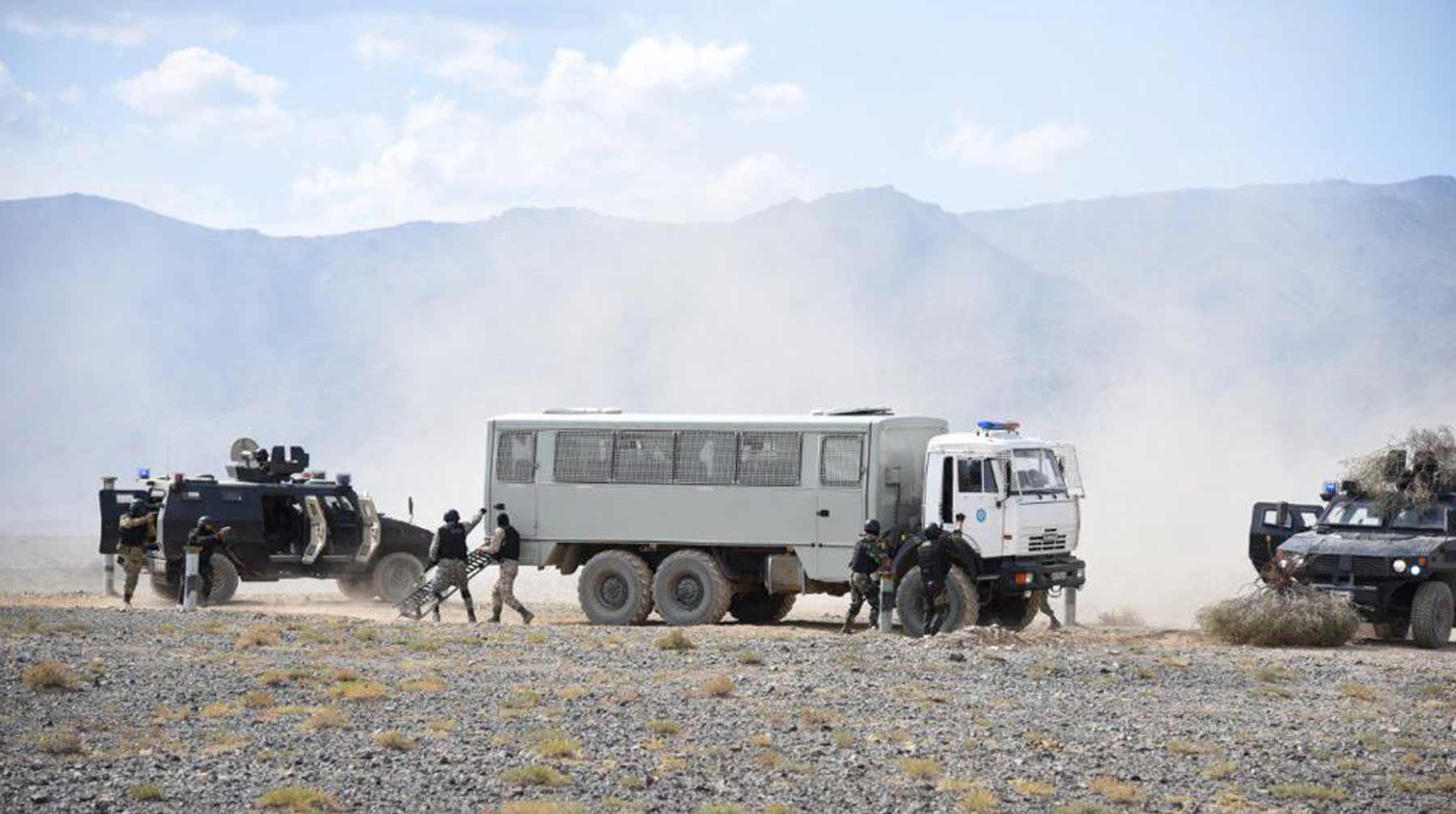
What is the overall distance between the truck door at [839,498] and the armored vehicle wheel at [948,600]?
4.00ft

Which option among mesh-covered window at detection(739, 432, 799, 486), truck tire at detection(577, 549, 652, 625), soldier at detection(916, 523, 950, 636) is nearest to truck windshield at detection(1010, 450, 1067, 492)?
soldier at detection(916, 523, 950, 636)

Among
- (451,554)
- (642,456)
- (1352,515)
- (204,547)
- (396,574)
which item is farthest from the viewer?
(396,574)

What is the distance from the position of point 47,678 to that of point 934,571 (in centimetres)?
1046

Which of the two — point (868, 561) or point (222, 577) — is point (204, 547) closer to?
point (222, 577)

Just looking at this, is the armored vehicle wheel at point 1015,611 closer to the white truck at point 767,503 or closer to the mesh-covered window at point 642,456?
the white truck at point 767,503

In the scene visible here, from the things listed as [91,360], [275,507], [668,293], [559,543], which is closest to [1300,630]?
[559,543]

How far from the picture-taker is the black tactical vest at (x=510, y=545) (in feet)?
85.4

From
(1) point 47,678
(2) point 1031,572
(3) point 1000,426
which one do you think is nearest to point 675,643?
(2) point 1031,572

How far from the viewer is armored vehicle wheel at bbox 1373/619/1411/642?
24219 millimetres

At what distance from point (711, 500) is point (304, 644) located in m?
6.16

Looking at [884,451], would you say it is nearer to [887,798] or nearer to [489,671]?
[489,671]

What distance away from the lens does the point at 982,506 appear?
942 inches

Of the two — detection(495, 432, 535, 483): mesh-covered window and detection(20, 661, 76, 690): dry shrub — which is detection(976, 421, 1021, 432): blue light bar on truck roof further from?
detection(20, 661, 76, 690): dry shrub

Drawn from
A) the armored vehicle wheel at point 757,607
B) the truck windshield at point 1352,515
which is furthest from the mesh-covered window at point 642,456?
the truck windshield at point 1352,515
